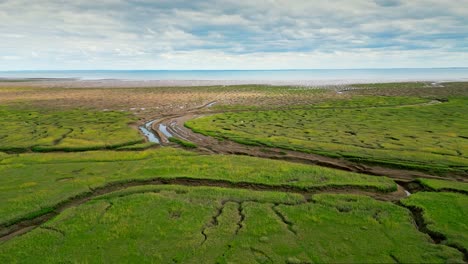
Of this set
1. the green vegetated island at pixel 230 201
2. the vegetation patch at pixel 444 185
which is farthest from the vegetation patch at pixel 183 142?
the vegetation patch at pixel 444 185

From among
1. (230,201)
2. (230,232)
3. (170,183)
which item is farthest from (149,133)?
(230,232)

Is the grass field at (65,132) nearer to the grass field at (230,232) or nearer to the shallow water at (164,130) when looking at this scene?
the shallow water at (164,130)

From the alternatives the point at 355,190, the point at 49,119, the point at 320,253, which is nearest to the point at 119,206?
the point at 320,253

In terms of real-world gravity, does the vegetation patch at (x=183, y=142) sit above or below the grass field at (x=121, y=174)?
above

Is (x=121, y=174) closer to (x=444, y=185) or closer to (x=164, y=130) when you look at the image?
(x=164, y=130)

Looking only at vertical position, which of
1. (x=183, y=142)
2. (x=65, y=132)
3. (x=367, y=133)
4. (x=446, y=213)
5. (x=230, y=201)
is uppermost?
(x=367, y=133)

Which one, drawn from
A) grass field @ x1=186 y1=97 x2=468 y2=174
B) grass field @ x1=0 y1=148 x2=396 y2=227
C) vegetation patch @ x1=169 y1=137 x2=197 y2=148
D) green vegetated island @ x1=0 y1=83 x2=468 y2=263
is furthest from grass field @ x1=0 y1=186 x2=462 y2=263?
vegetation patch @ x1=169 y1=137 x2=197 y2=148
